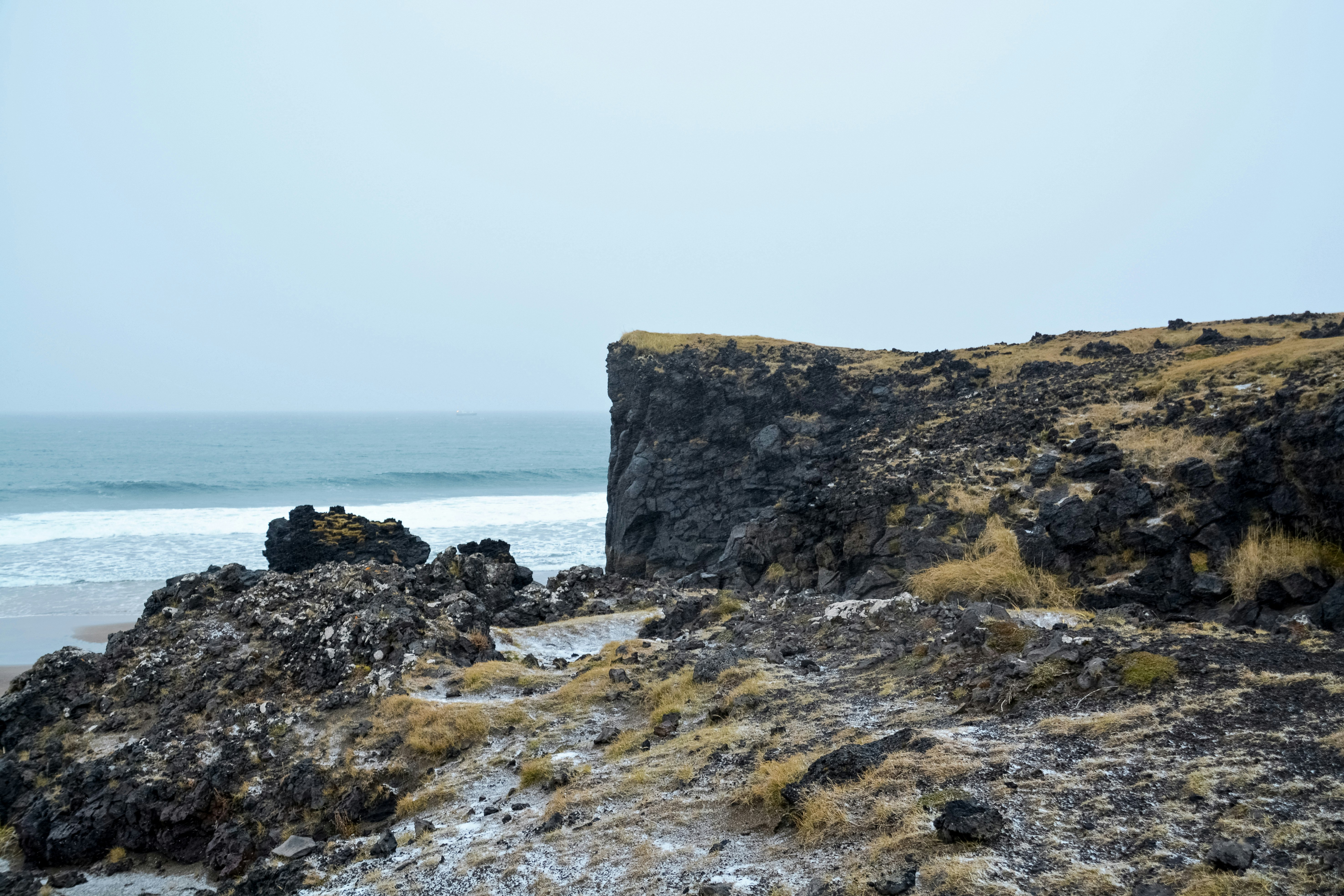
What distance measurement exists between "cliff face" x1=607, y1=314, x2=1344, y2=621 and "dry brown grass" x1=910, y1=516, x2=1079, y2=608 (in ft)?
1.91

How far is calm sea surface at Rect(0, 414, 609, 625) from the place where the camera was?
3806cm

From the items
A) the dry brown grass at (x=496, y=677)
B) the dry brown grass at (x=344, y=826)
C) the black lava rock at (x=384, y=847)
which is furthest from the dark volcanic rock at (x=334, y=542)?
the black lava rock at (x=384, y=847)

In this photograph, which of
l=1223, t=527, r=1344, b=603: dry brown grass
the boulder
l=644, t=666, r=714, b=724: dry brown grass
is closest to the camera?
l=644, t=666, r=714, b=724: dry brown grass

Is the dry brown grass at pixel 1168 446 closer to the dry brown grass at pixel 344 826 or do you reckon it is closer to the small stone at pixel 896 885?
the small stone at pixel 896 885

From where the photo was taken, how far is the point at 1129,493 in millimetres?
14719

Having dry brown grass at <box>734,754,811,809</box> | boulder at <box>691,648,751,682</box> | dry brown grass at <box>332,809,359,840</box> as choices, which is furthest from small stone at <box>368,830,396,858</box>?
boulder at <box>691,648,751,682</box>

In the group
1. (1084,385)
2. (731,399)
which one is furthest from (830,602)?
(731,399)

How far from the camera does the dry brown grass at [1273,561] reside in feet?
39.1

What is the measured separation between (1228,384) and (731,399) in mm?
21073

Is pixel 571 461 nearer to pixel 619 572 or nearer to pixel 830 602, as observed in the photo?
pixel 619 572

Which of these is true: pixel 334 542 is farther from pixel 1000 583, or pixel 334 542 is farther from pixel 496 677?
pixel 1000 583

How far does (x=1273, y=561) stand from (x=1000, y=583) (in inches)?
164

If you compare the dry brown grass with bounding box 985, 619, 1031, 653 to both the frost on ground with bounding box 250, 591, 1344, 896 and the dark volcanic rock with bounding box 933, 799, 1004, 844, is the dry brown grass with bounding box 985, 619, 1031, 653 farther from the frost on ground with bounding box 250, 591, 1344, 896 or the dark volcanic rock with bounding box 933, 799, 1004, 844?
the dark volcanic rock with bounding box 933, 799, 1004, 844

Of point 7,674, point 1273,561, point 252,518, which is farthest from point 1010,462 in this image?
point 252,518
